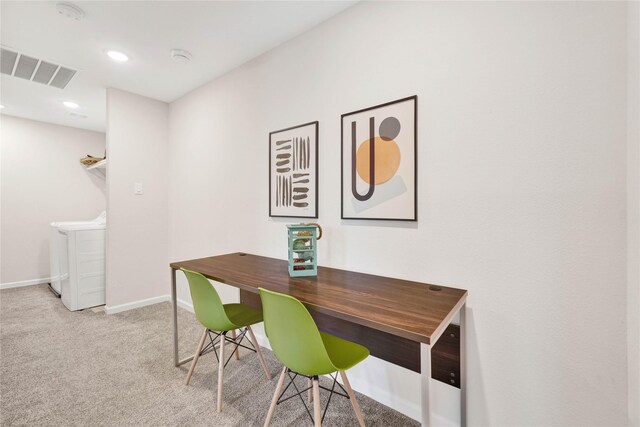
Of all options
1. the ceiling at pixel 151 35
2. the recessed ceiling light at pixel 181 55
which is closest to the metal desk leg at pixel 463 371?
the ceiling at pixel 151 35

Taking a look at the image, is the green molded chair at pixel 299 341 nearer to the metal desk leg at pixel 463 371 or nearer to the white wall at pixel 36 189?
the metal desk leg at pixel 463 371

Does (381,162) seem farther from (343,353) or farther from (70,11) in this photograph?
(70,11)

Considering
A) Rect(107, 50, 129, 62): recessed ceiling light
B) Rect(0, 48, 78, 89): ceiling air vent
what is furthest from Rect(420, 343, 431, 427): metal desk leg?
Rect(0, 48, 78, 89): ceiling air vent

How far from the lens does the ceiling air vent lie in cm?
236

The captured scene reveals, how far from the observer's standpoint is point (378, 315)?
1.06 metres

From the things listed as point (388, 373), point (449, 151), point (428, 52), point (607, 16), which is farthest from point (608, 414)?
point (428, 52)

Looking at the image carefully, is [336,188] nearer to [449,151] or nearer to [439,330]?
[449,151]

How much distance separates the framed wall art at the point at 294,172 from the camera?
1.99m

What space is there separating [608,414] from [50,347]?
361cm

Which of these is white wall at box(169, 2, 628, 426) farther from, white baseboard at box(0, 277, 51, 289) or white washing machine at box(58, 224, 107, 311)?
white baseboard at box(0, 277, 51, 289)

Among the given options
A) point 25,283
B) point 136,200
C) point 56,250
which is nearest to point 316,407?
point 136,200

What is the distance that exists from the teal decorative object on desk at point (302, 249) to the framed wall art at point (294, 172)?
13.5 inches

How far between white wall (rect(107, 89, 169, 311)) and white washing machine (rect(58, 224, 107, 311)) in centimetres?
36

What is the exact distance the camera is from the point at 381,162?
1.64 metres
